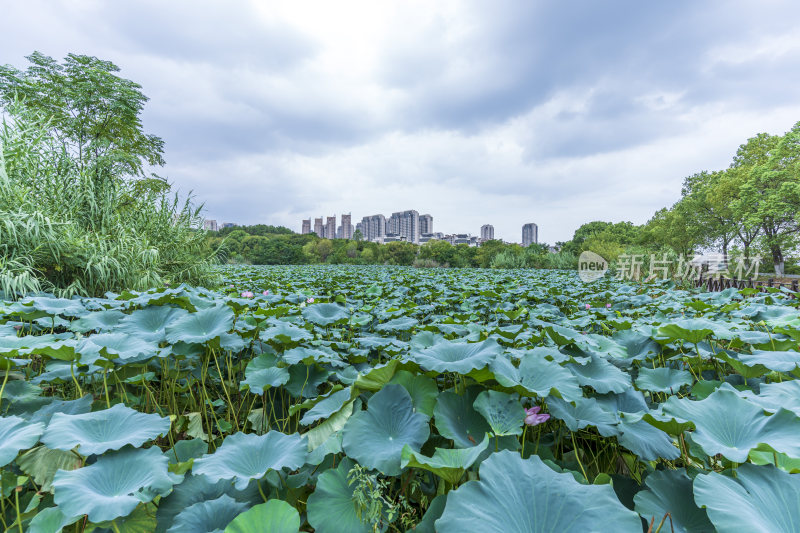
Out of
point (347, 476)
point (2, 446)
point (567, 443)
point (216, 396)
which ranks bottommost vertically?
point (216, 396)

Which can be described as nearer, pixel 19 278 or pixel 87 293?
pixel 19 278

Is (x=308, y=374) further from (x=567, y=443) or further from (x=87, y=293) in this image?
(x=87, y=293)

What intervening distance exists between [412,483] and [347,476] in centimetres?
18

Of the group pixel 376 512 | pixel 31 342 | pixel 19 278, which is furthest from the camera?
pixel 19 278

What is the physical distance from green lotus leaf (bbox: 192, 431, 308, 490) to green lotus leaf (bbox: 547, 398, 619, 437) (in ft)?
2.36

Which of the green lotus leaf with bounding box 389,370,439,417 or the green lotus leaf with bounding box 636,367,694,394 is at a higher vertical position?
the green lotus leaf with bounding box 389,370,439,417

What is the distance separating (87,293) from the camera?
3.30m

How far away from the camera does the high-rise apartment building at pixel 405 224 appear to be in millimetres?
106625

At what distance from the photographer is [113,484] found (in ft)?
2.73

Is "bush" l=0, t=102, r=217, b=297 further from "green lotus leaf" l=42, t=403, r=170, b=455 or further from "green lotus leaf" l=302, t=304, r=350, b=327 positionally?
"green lotus leaf" l=42, t=403, r=170, b=455

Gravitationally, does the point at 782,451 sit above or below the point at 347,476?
above

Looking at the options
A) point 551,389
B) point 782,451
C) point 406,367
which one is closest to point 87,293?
point 406,367

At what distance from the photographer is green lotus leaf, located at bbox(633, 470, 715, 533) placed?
2.48 ft

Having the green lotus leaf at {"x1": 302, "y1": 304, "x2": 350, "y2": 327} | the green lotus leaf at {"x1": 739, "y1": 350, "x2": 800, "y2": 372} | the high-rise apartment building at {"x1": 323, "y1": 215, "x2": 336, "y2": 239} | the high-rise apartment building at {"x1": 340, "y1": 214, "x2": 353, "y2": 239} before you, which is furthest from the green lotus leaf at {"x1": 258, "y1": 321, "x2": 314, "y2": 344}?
the high-rise apartment building at {"x1": 323, "y1": 215, "x2": 336, "y2": 239}
